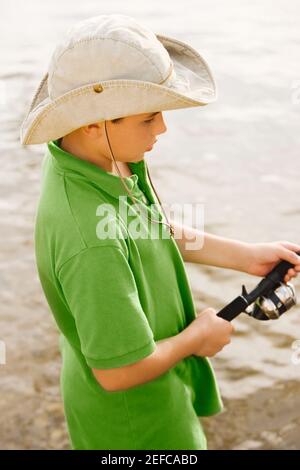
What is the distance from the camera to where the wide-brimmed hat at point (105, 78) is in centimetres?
175

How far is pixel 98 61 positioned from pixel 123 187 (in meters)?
0.33

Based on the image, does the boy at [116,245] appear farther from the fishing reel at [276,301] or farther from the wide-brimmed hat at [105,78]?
the fishing reel at [276,301]

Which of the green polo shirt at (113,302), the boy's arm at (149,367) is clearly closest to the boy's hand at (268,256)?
the green polo shirt at (113,302)

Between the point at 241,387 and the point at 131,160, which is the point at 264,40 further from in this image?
the point at 131,160

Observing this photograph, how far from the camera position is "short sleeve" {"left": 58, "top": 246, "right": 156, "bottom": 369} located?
173 cm

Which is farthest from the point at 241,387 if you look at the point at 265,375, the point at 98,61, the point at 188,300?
the point at 98,61

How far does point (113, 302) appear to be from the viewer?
175cm

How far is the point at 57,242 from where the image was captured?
177cm

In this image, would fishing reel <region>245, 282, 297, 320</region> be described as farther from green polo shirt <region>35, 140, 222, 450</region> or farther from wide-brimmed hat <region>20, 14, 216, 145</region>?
wide-brimmed hat <region>20, 14, 216, 145</region>

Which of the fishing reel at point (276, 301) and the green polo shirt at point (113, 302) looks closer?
the green polo shirt at point (113, 302)

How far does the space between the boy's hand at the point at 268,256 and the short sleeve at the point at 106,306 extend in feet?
2.06
